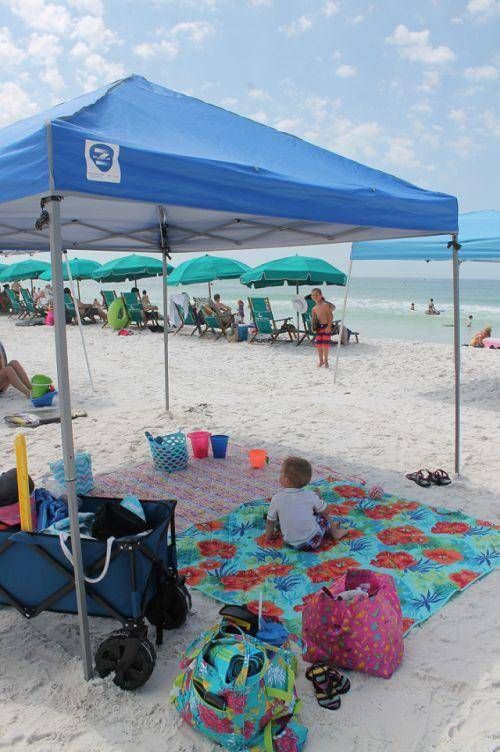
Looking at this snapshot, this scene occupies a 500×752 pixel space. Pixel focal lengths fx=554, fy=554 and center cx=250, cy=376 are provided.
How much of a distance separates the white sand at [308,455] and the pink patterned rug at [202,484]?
35cm

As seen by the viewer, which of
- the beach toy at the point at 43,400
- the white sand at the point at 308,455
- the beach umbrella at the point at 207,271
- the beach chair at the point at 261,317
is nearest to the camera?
the white sand at the point at 308,455

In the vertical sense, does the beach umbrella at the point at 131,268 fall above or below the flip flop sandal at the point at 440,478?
above

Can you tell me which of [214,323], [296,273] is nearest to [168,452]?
[296,273]

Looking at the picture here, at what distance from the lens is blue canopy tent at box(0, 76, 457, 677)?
2277 millimetres

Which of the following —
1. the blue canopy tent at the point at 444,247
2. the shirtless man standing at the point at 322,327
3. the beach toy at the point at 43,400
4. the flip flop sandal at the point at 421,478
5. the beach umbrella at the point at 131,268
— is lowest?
the flip flop sandal at the point at 421,478

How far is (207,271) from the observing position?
15.0m

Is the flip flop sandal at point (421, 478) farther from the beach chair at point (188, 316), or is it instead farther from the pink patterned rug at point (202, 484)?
the beach chair at point (188, 316)

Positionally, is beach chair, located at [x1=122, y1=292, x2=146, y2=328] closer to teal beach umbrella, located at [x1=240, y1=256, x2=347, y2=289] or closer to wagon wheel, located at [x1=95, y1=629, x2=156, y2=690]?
teal beach umbrella, located at [x1=240, y1=256, x2=347, y2=289]

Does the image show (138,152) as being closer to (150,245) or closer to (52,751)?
(52,751)

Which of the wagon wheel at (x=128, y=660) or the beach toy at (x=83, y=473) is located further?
the beach toy at (x=83, y=473)

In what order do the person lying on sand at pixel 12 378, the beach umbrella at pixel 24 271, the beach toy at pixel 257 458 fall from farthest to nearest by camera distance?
the beach umbrella at pixel 24 271, the person lying on sand at pixel 12 378, the beach toy at pixel 257 458

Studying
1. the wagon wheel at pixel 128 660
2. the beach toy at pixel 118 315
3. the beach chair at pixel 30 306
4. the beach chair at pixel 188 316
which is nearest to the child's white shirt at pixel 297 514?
the wagon wheel at pixel 128 660

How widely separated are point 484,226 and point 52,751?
28.0 ft

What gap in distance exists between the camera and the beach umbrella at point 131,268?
17.0 metres
